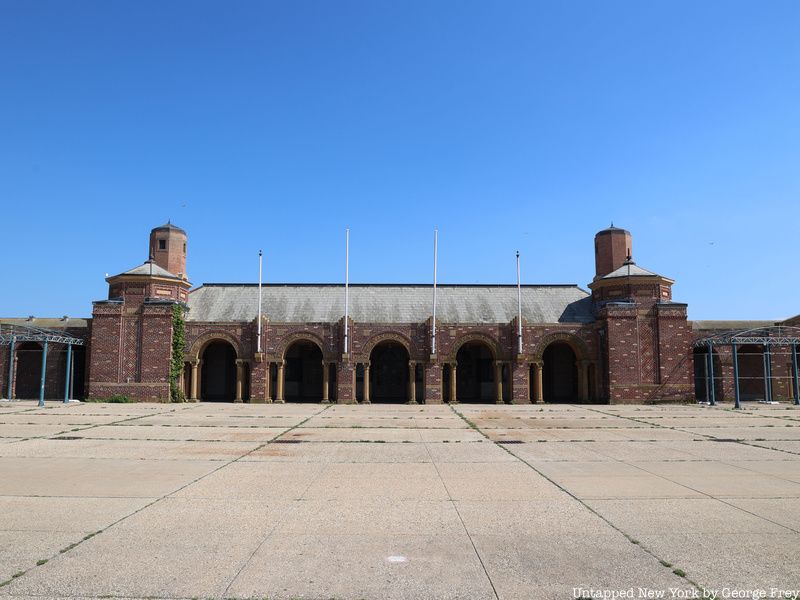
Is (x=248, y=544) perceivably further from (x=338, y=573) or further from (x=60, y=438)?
(x=60, y=438)

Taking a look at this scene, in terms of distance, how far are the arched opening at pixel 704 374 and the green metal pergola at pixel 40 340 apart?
3847cm

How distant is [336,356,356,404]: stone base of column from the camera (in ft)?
119

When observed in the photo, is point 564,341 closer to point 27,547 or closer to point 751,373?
point 751,373

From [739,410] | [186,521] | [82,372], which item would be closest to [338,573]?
[186,521]

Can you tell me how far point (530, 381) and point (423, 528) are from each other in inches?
1269

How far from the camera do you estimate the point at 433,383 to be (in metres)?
36.4

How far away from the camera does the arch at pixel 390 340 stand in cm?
3653

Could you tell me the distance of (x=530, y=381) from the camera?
127ft

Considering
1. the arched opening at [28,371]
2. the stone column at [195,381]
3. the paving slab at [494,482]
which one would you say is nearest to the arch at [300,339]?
the stone column at [195,381]

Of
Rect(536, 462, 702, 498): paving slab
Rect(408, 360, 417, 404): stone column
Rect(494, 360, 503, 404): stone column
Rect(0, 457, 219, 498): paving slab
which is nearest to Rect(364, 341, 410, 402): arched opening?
Rect(408, 360, 417, 404): stone column

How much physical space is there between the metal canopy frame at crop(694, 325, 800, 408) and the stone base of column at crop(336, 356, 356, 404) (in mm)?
21076

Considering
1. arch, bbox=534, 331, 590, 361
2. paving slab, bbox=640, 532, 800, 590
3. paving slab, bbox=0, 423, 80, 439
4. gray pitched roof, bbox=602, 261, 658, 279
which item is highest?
gray pitched roof, bbox=602, 261, 658, 279

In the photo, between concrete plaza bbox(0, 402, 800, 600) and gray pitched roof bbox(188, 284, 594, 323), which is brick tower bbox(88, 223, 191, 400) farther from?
concrete plaza bbox(0, 402, 800, 600)

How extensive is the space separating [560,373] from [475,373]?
19.8 ft
